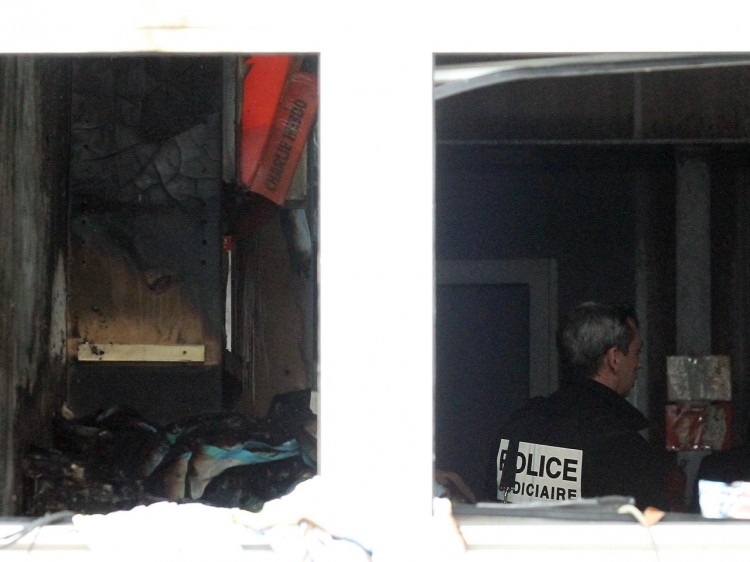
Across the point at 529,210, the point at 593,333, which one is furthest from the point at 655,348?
the point at 593,333

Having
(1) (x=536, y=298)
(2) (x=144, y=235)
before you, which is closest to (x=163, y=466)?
(2) (x=144, y=235)

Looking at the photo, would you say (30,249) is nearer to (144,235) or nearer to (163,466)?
(144,235)

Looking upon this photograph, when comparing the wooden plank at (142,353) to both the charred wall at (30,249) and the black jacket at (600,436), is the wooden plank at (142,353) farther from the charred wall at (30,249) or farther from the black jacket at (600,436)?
the black jacket at (600,436)

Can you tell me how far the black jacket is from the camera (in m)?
2.74

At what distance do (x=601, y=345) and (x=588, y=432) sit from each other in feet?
1.08

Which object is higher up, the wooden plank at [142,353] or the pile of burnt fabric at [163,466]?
the wooden plank at [142,353]

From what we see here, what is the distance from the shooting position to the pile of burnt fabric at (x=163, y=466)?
294 cm

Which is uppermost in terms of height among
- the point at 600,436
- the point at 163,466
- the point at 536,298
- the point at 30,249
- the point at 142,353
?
the point at 30,249

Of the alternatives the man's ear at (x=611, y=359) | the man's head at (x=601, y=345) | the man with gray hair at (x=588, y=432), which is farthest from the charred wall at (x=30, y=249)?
the man's ear at (x=611, y=359)

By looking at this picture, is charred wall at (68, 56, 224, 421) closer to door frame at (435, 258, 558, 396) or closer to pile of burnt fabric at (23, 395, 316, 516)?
pile of burnt fabric at (23, 395, 316, 516)

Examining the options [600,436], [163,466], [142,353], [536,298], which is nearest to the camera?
[600,436]

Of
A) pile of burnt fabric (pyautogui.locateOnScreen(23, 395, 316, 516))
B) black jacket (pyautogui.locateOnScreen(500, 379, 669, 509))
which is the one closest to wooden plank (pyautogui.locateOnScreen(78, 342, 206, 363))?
pile of burnt fabric (pyautogui.locateOnScreen(23, 395, 316, 516))

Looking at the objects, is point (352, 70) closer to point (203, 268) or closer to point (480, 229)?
point (203, 268)

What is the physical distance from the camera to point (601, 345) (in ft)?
10.2
